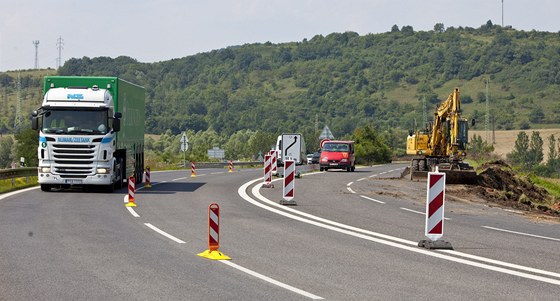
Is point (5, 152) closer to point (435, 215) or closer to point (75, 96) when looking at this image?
point (75, 96)

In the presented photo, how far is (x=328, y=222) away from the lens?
19875 millimetres

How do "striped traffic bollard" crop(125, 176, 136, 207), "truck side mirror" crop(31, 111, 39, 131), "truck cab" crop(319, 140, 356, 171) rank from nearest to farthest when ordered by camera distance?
1. "striped traffic bollard" crop(125, 176, 136, 207)
2. "truck side mirror" crop(31, 111, 39, 131)
3. "truck cab" crop(319, 140, 356, 171)

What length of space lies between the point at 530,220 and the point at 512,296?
40.7ft

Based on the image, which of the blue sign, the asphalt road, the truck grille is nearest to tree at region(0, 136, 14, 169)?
the blue sign

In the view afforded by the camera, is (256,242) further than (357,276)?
Yes

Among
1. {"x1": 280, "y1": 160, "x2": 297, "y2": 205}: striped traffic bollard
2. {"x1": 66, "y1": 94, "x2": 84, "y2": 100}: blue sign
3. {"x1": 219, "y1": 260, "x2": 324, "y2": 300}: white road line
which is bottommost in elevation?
{"x1": 219, "y1": 260, "x2": 324, "y2": 300}: white road line

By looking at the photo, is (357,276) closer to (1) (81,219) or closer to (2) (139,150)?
(1) (81,219)

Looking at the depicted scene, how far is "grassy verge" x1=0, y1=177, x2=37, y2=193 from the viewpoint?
3075cm

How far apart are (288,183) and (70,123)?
7.77 meters

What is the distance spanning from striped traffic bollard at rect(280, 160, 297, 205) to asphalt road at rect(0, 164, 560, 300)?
347mm

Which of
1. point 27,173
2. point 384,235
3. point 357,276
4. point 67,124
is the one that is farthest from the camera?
point 27,173

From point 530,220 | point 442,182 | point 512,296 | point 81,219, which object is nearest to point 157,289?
point 512,296

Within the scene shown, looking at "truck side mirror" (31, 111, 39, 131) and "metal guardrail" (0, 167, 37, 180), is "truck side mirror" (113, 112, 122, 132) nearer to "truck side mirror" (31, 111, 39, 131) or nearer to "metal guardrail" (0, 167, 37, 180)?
"truck side mirror" (31, 111, 39, 131)

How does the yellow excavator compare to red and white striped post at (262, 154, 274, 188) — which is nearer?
red and white striped post at (262, 154, 274, 188)
